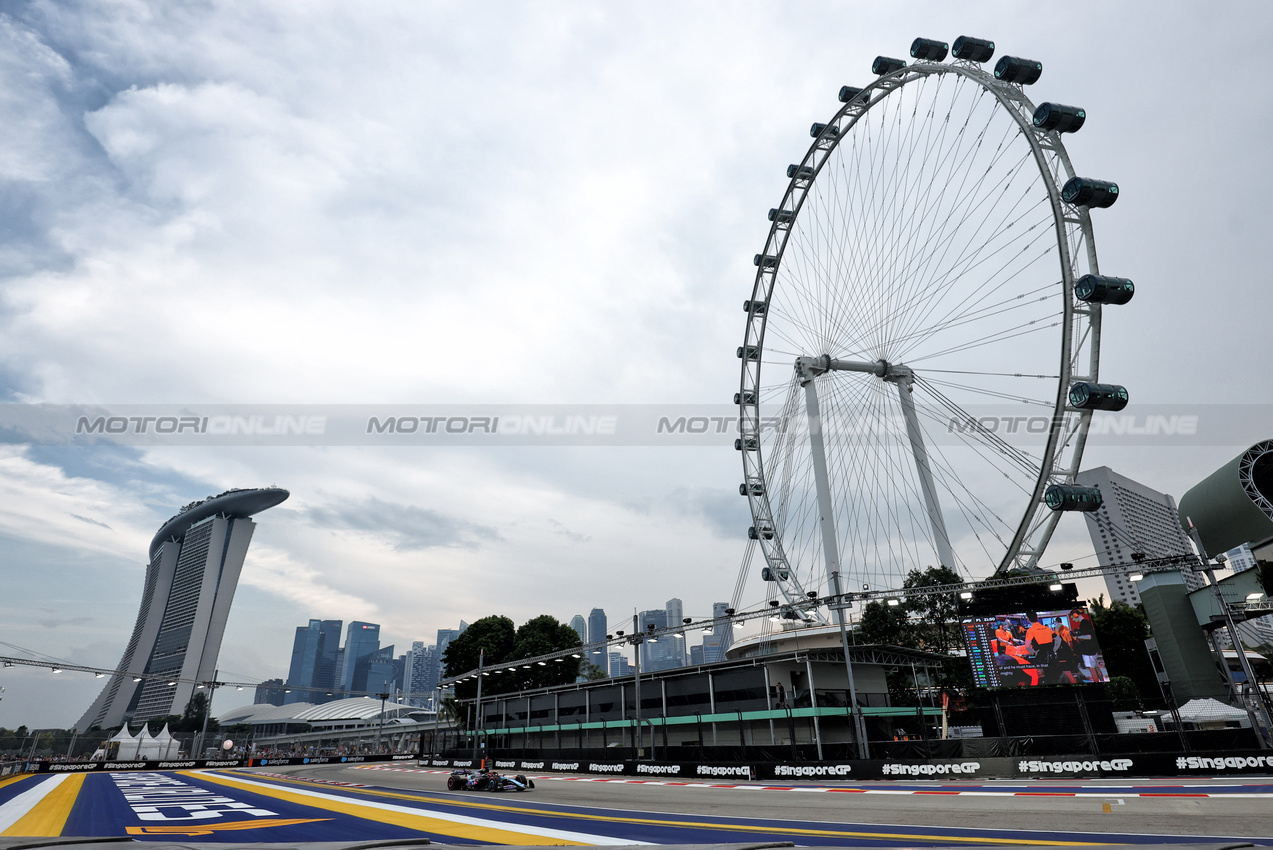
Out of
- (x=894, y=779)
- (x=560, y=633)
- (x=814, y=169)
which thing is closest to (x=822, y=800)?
(x=894, y=779)

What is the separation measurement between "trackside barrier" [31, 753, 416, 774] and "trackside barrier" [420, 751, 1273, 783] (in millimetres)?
48145

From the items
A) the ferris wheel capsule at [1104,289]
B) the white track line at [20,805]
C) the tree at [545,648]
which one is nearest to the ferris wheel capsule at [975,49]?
the ferris wheel capsule at [1104,289]

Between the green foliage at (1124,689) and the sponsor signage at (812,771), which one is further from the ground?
the green foliage at (1124,689)

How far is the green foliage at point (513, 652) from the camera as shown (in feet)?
261

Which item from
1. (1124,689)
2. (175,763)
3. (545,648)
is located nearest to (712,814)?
(545,648)

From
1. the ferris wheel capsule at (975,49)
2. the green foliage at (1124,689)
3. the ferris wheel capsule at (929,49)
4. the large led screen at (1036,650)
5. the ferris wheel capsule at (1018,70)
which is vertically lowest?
the green foliage at (1124,689)

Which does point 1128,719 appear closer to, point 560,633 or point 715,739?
point 715,739

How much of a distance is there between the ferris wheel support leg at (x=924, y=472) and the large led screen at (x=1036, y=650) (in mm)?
5130

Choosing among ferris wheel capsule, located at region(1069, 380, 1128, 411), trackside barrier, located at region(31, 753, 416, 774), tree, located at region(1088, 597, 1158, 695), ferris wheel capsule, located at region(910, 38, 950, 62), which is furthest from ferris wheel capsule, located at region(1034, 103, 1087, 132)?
trackside barrier, located at region(31, 753, 416, 774)

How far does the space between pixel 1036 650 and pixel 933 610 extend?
2350 centimetres

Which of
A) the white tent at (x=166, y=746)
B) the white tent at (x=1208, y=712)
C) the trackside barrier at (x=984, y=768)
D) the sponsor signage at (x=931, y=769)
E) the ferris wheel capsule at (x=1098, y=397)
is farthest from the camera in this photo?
the white tent at (x=166, y=746)

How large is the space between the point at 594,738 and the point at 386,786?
32610mm

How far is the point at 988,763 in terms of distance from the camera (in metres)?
28.7

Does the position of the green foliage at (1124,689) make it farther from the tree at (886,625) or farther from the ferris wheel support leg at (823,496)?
the ferris wheel support leg at (823,496)
